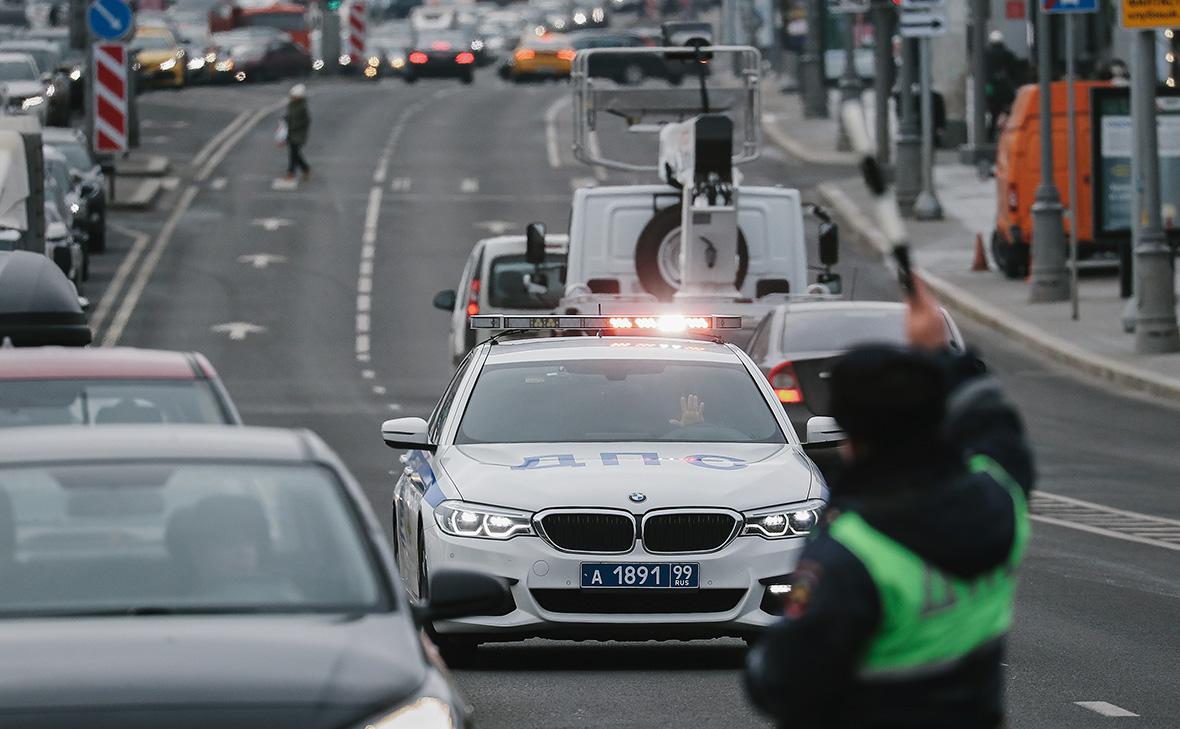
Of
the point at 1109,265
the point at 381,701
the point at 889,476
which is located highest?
the point at 889,476

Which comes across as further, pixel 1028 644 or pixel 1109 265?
pixel 1109 265

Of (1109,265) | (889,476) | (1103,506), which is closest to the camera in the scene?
(889,476)

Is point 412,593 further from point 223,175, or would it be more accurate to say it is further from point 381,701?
point 223,175

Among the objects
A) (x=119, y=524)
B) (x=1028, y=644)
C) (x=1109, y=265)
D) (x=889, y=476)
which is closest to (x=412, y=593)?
(x=1028, y=644)

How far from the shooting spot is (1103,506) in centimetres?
1811

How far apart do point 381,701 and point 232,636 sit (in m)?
0.48

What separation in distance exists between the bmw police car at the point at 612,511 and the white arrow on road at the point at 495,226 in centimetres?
2888

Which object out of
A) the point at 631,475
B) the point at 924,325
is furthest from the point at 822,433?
the point at 924,325

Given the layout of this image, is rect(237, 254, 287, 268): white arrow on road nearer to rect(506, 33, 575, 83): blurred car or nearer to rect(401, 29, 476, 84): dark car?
rect(506, 33, 575, 83): blurred car

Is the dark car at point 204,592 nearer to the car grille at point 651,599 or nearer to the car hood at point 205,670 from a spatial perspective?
the car hood at point 205,670

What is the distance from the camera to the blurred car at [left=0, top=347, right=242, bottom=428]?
977 cm

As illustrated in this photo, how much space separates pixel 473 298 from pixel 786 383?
5833mm

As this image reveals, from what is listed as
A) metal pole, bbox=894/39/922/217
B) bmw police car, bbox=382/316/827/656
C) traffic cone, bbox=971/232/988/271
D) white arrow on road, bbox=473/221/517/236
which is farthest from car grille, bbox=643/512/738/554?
metal pole, bbox=894/39/922/217

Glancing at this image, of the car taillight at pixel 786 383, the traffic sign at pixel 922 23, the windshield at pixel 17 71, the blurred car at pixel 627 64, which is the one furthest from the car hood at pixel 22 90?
the car taillight at pixel 786 383
